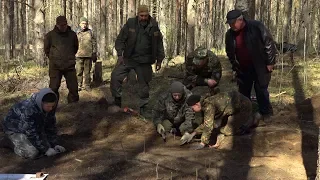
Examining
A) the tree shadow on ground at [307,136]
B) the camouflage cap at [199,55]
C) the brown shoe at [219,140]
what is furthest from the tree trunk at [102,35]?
the brown shoe at [219,140]

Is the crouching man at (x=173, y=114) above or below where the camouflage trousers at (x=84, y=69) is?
below

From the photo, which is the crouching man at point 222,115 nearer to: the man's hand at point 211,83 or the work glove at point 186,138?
the work glove at point 186,138

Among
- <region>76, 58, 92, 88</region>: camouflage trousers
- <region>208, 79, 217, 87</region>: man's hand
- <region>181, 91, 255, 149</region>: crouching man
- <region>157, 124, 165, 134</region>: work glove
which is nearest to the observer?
<region>181, 91, 255, 149</region>: crouching man

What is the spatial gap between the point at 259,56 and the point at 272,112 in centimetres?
107

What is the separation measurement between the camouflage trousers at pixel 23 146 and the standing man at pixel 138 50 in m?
2.13

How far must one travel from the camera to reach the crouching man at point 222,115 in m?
5.55

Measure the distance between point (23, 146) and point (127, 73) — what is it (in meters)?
2.45

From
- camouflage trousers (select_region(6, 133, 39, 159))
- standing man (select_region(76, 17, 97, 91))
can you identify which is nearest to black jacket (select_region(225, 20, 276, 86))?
camouflage trousers (select_region(6, 133, 39, 159))

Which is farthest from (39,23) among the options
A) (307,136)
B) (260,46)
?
(307,136)

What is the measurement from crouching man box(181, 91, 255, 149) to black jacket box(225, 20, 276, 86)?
0.57 meters

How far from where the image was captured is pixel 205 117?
219 inches

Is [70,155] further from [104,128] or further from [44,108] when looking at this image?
[104,128]

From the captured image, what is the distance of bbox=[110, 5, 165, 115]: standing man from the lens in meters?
7.07

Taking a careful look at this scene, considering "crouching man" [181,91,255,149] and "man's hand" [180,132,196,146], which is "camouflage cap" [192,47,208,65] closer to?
"crouching man" [181,91,255,149]
